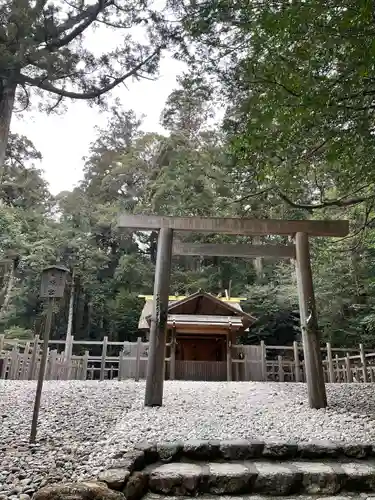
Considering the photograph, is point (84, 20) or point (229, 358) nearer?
point (84, 20)

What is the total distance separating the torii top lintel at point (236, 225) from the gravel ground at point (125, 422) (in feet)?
9.76

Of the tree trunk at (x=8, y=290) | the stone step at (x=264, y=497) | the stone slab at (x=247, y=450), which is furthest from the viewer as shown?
the tree trunk at (x=8, y=290)

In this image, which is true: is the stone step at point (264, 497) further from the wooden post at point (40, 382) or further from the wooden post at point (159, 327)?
the wooden post at point (159, 327)

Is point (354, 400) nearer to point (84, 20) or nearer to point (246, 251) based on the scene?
point (246, 251)

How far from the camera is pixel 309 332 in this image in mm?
5984

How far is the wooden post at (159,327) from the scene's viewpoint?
5605 millimetres

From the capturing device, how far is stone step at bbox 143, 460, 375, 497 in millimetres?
2984

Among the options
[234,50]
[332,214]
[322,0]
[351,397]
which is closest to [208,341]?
[332,214]

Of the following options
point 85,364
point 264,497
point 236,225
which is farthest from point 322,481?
point 85,364

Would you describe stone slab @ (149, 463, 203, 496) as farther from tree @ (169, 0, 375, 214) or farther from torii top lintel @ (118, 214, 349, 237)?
torii top lintel @ (118, 214, 349, 237)

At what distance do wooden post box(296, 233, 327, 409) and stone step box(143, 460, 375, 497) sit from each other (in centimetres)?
249

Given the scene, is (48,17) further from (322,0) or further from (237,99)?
(322,0)

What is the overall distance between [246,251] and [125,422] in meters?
3.57

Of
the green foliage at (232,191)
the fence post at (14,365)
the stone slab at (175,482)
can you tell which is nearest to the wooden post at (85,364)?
the fence post at (14,365)
